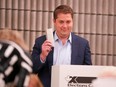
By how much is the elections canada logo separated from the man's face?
57 cm

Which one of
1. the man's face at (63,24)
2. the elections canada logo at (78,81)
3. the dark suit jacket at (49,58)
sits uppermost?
the man's face at (63,24)

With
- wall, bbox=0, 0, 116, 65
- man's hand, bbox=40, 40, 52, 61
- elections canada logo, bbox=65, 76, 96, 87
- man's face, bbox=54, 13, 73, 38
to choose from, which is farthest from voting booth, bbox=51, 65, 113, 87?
wall, bbox=0, 0, 116, 65

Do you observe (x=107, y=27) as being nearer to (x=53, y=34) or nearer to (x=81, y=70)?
(x=53, y=34)

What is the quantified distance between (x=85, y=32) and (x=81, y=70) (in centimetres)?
240

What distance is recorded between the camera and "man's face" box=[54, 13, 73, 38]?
2.71 m

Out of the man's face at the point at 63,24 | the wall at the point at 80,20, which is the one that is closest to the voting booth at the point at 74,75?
the man's face at the point at 63,24

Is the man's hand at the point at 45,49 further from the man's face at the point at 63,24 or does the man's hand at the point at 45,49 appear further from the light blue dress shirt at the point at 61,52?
the man's face at the point at 63,24

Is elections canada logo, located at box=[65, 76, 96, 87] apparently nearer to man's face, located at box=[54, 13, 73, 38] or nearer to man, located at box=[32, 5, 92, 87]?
man, located at box=[32, 5, 92, 87]

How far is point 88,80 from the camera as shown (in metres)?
2.23

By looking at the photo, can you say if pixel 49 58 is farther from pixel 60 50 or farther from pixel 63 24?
pixel 63 24

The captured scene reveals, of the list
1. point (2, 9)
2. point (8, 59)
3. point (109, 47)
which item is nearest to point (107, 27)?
point (109, 47)

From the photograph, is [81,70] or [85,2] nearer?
[81,70]

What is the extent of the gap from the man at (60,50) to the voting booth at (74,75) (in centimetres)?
30

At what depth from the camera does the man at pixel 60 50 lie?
251 cm
